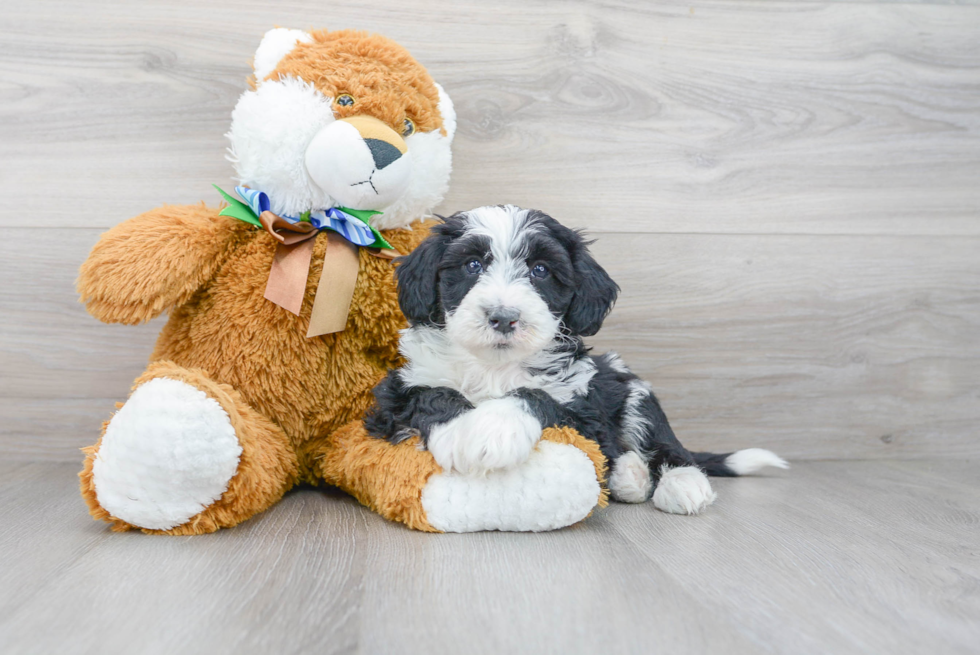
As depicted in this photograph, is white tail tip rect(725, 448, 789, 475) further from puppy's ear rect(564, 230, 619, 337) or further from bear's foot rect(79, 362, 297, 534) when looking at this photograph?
bear's foot rect(79, 362, 297, 534)

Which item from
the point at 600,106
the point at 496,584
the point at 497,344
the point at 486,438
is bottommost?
the point at 496,584

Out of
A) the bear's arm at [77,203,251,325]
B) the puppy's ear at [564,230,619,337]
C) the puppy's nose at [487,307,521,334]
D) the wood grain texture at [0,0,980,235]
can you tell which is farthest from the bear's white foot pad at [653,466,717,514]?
the bear's arm at [77,203,251,325]

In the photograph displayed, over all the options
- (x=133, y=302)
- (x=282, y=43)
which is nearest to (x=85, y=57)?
(x=282, y=43)

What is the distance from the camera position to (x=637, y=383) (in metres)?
1.62

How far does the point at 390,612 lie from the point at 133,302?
78 centimetres

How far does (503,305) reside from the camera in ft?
3.99

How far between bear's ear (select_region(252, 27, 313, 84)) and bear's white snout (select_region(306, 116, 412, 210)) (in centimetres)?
21

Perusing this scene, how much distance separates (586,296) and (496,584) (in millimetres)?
528

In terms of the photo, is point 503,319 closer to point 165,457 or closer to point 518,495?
point 518,495

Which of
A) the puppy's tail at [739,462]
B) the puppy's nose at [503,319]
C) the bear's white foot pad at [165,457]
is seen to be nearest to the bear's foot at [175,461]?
the bear's white foot pad at [165,457]

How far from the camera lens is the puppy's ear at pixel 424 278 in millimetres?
1319

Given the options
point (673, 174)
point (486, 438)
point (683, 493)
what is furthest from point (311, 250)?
point (673, 174)

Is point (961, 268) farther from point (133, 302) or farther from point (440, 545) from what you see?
point (133, 302)

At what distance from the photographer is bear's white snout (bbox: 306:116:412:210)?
1392 mm
